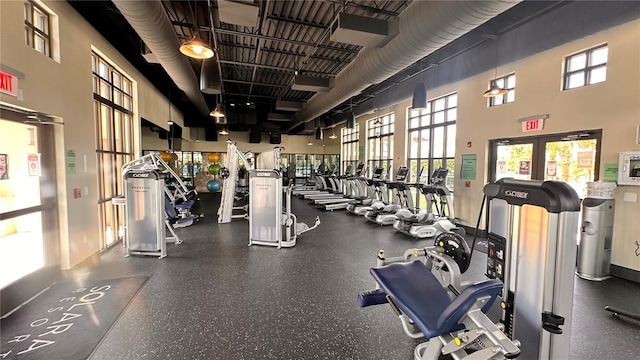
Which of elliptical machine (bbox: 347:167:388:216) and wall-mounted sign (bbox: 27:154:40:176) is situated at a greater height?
wall-mounted sign (bbox: 27:154:40:176)

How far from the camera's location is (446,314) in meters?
1.78

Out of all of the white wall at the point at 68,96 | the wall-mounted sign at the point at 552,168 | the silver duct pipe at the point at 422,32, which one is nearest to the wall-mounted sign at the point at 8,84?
the white wall at the point at 68,96

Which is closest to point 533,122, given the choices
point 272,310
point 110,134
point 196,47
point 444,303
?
point 444,303

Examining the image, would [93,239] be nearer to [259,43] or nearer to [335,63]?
[259,43]

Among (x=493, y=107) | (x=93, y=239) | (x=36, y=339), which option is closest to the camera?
(x=36, y=339)

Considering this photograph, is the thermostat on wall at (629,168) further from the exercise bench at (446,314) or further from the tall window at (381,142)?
the tall window at (381,142)

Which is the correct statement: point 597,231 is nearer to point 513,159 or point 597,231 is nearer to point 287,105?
point 513,159

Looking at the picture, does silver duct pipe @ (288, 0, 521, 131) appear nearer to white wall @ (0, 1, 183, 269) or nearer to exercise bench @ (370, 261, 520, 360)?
exercise bench @ (370, 261, 520, 360)

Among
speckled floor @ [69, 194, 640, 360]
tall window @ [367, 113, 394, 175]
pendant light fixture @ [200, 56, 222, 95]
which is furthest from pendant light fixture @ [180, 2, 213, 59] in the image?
tall window @ [367, 113, 394, 175]

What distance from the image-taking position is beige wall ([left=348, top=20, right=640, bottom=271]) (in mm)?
3832

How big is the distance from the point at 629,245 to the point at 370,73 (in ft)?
15.1

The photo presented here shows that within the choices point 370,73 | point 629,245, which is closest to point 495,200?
point 629,245

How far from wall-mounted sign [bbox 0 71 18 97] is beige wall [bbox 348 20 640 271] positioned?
7.33m

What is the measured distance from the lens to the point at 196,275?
407cm
